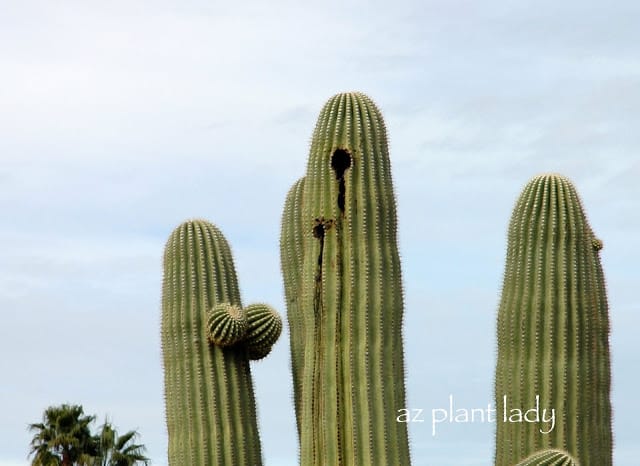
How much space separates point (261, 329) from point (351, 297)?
220cm

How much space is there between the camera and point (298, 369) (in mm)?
22297

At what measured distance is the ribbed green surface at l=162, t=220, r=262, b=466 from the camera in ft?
71.3

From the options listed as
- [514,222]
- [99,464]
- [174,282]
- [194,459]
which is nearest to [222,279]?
[174,282]

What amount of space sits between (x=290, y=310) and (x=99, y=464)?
17004mm

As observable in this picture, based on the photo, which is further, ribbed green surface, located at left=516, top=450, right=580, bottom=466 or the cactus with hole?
the cactus with hole

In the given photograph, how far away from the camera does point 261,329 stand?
22062 mm

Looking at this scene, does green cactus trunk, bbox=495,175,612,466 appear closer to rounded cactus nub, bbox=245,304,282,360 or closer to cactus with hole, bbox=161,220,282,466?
rounded cactus nub, bbox=245,304,282,360

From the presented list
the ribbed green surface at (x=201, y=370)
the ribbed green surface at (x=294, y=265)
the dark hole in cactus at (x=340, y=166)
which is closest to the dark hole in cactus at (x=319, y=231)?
the dark hole in cactus at (x=340, y=166)

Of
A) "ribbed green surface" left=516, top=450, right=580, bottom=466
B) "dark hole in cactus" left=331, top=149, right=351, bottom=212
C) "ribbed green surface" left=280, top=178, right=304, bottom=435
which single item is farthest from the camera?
"ribbed green surface" left=280, top=178, right=304, bottom=435

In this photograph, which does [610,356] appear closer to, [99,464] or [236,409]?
[236,409]

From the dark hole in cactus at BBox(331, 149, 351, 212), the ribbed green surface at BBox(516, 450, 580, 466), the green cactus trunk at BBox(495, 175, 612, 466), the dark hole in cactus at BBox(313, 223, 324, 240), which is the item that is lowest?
the ribbed green surface at BBox(516, 450, 580, 466)

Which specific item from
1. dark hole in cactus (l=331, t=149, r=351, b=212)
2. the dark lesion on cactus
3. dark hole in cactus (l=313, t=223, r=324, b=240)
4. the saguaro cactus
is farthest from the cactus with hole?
dark hole in cactus (l=331, t=149, r=351, b=212)

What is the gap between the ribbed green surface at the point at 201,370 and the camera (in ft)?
71.3

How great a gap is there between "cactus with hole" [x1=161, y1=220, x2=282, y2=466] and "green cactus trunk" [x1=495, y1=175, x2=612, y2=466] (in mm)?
3133
